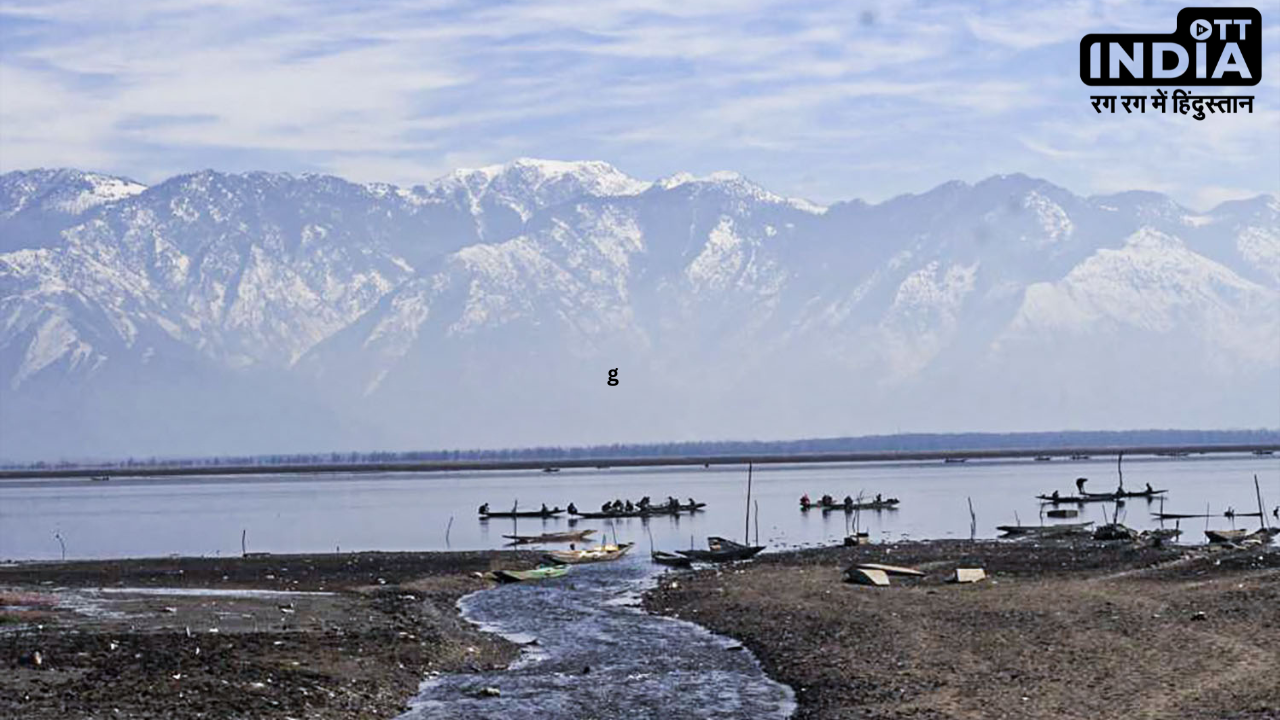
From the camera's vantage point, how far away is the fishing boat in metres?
66.4

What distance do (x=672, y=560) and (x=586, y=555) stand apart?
509cm

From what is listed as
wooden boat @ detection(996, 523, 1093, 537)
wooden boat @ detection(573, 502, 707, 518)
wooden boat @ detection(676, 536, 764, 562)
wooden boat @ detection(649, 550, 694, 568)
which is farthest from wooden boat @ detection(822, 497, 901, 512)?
wooden boat @ detection(649, 550, 694, 568)

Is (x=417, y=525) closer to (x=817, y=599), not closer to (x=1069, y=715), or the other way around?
(x=817, y=599)

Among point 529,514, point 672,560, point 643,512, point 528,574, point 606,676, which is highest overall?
point 643,512

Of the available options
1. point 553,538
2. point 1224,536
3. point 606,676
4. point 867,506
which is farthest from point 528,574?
point 867,506

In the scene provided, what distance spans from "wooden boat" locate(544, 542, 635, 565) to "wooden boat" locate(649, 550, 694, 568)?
9.22 ft

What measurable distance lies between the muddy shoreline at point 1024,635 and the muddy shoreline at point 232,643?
25.9ft

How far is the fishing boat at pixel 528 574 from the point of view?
66.4m

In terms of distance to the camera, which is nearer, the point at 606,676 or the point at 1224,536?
the point at 606,676

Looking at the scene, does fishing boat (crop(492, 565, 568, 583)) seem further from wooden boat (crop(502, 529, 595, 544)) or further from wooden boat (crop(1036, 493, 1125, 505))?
wooden boat (crop(1036, 493, 1125, 505))

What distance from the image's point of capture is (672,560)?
74062 millimetres

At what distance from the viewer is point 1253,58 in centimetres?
5319

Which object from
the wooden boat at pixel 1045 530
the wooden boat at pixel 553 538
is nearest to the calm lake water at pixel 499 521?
the wooden boat at pixel 553 538

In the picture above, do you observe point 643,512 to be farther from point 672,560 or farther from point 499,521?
point 672,560
